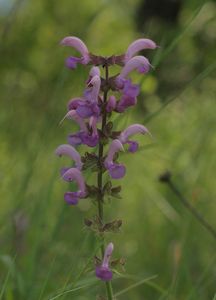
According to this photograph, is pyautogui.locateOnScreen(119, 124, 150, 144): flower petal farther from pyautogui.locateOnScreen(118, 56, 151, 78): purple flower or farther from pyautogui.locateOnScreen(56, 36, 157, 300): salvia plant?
pyautogui.locateOnScreen(118, 56, 151, 78): purple flower

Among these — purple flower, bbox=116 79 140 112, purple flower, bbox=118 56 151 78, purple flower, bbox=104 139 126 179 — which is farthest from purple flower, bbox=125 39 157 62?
purple flower, bbox=104 139 126 179

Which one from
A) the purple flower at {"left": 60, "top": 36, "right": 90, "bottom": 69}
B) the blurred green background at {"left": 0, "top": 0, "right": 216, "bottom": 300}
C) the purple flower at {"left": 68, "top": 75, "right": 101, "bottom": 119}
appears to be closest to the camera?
the purple flower at {"left": 68, "top": 75, "right": 101, "bottom": 119}

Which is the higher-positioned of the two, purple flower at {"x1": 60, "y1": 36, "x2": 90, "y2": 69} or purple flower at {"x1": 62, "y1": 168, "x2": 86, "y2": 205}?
purple flower at {"x1": 60, "y1": 36, "x2": 90, "y2": 69}

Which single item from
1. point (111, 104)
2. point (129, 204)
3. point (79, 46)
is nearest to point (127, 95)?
point (111, 104)

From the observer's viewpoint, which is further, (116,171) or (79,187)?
(79,187)

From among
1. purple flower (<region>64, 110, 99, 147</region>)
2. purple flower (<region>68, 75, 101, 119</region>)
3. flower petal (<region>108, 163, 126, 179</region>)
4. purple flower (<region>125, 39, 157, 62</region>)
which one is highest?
purple flower (<region>125, 39, 157, 62</region>)

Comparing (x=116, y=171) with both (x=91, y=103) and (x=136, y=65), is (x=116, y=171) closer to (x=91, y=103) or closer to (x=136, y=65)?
(x=91, y=103)

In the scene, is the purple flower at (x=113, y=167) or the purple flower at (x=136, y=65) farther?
the purple flower at (x=136, y=65)

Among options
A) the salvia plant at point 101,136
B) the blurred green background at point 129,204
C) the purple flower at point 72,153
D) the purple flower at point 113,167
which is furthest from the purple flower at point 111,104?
the blurred green background at point 129,204

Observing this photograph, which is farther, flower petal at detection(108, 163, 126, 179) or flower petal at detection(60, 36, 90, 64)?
flower petal at detection(60, 36, 90, 64)

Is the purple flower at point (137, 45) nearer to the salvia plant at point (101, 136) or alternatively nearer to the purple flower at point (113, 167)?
the salvia plant at point (101, 136)
